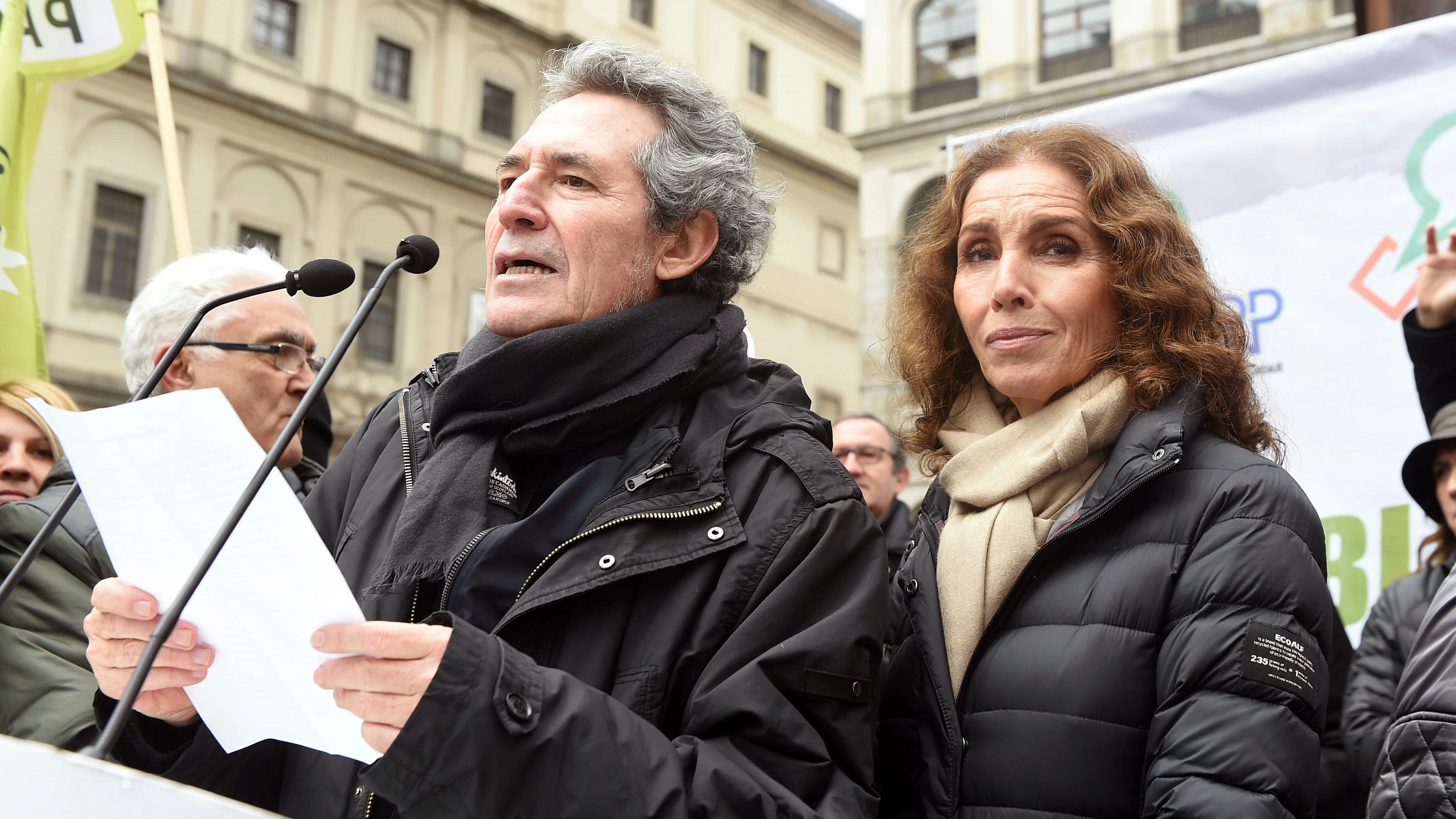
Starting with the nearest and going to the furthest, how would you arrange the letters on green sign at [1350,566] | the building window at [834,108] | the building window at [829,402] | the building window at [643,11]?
the letters on green sign at [1350,566]
the building window at [643,11]
the building window at [829,402]
the building window at [834,108]

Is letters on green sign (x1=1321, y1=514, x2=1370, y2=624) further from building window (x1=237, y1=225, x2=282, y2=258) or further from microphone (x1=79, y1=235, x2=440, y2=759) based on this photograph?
building window (x1=237, y1=225, x2=282, y2=258)

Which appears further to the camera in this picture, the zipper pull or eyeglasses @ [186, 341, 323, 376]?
eyeglasses @ [186, 341, 323, 376]

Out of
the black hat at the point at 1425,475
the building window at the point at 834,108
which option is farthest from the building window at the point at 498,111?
the black hat at the point at 1425,475

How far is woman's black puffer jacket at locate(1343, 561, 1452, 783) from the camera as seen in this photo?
344 cm

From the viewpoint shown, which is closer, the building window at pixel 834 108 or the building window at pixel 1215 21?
the building window at pixel 1215 21

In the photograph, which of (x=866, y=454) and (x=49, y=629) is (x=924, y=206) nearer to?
(x=49, y=629)

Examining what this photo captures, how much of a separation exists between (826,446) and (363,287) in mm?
21945

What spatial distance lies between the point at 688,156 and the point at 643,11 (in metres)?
26.4

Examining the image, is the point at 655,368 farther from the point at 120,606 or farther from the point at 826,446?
the point at 120,606

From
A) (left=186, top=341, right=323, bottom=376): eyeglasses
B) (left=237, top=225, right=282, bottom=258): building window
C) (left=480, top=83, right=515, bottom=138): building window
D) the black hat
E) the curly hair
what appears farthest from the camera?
(left=480, top=83, right=515, bottom=138): building window

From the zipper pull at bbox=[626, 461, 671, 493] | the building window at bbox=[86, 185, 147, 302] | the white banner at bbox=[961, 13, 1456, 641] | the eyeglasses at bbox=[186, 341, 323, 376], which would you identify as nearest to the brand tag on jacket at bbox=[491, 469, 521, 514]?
the zipper pull at bbox=[626, 461, 671, 493]

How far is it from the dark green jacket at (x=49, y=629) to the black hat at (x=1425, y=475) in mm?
2824

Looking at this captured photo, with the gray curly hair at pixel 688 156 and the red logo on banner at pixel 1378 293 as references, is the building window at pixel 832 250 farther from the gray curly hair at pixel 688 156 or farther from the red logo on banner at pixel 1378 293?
the gray curly hair at pixel 688 156

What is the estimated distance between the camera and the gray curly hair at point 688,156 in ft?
7.40
